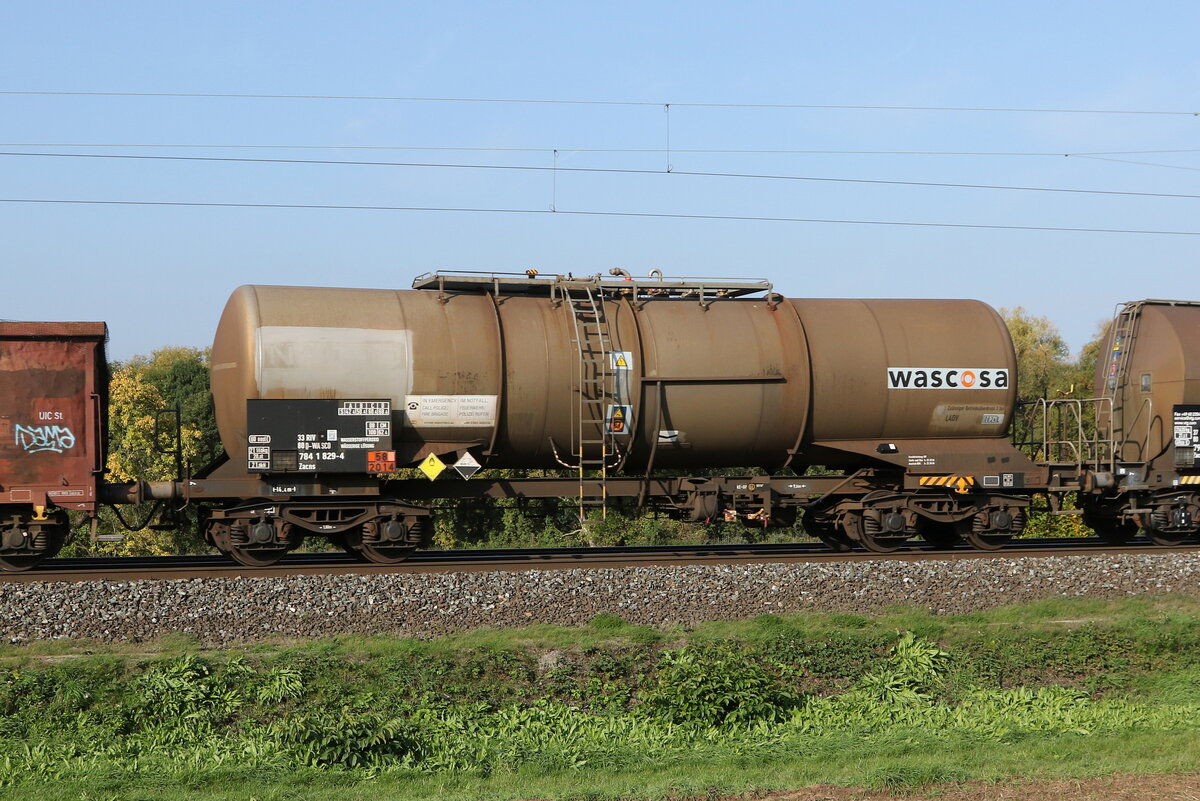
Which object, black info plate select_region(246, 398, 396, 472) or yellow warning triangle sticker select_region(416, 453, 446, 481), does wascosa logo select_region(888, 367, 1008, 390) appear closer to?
yellow warning triangle sticker select_region(416, 453, 446, 481)

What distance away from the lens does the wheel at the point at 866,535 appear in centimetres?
1656

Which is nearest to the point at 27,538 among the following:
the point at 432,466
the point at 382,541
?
the point at 382,541

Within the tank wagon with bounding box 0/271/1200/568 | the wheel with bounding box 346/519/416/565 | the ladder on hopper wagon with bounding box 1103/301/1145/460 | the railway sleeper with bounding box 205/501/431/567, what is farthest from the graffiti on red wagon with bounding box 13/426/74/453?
the ladder on hopper wagon with bounding box 1103/301/1145/460

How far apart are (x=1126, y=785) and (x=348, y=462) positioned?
10.0 meters

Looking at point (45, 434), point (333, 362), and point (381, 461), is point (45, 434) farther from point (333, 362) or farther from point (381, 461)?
point (381, 461)

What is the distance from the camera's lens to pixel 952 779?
8.10 metres

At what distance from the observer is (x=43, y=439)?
46.6 feet

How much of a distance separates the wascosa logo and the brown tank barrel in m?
0.02

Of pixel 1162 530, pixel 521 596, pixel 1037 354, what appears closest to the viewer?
pixel 521 596

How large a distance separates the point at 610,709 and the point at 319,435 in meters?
6.37

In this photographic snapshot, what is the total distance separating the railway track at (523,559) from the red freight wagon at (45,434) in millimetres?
636

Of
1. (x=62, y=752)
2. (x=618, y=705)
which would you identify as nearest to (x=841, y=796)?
(x=618, y=705)

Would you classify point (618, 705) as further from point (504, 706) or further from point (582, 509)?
point (582, 509)

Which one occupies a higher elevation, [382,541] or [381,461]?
[381,461]
